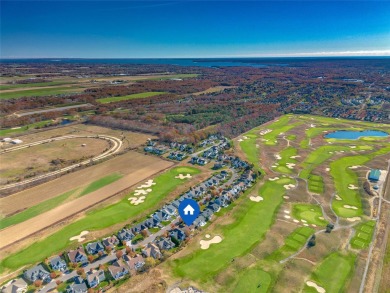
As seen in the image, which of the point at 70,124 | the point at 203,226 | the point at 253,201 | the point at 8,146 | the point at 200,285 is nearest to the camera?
the point at 200,285

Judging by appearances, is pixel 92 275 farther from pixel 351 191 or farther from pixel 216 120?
pixel 216 120

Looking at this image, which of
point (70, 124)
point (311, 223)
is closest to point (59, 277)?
point (311, 223)

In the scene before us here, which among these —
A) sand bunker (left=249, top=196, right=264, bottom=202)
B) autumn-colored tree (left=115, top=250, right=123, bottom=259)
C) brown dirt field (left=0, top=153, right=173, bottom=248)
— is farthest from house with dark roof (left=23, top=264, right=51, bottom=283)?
sand bunker (left=249, top=196, right=264, bottom=202)

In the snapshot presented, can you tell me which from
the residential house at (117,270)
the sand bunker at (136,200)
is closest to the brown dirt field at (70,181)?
the sand bunker at (136,200)

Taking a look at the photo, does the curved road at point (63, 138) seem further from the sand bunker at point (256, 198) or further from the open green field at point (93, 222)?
the sand bunker at point (256, 198)

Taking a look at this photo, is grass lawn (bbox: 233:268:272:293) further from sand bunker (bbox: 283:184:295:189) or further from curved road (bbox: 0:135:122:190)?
curved road (bbox: 0:135:122:190)
